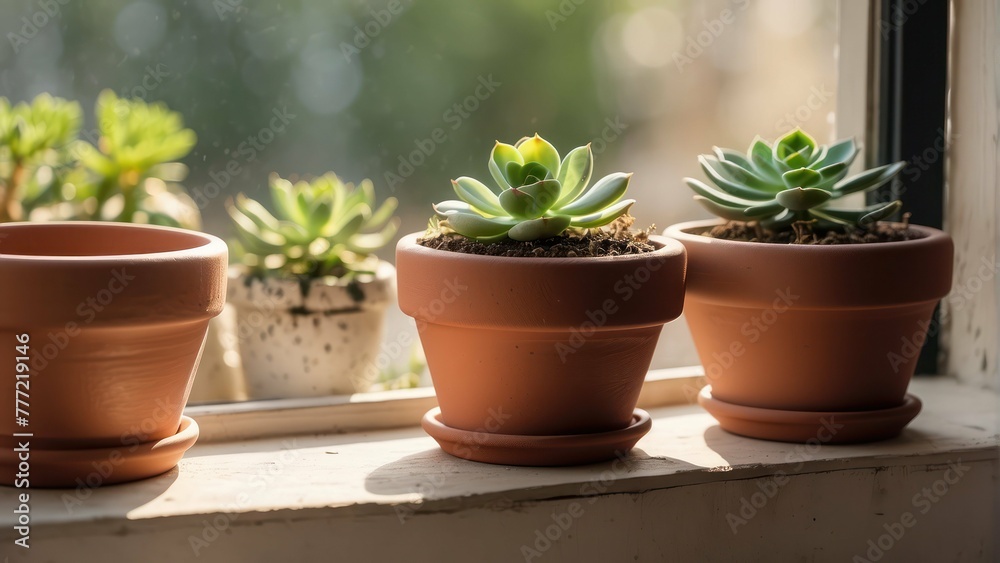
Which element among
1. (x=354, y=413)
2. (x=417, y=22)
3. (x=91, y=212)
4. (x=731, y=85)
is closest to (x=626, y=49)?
(x=731, y=85)

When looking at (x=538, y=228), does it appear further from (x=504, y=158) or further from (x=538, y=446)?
(x=538, y=446)

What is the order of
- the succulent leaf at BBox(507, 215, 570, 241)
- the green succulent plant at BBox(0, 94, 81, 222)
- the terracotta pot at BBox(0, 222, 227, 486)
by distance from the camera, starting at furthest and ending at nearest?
the green succulent plant at BBox(0, 94, 81, 222) < the succulent leaf at BBox(507, 215, 570, 241) < the terracotta pot at BBox(0, 222, 227, 486)

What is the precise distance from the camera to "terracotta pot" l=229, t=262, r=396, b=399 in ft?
4.39

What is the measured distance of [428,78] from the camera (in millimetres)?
1402

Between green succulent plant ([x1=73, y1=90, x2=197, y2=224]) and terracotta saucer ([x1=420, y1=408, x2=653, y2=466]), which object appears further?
green succulent plant ([x1=73, y1=90, x2=197, y2=224])

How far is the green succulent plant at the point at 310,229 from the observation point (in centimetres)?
135

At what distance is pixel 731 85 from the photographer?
1.57 meters

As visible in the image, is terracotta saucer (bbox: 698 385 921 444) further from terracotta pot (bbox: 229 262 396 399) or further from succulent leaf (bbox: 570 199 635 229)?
terracotta pot (bbox: 229 262 396 399)

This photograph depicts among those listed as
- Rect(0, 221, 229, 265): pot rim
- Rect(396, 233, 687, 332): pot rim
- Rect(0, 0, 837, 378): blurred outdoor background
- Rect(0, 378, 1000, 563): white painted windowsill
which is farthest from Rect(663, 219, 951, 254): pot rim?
Rect(0, 221, 229, 265): pot rim

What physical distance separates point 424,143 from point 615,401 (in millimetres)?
534

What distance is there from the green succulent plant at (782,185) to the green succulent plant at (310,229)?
0.46 meters

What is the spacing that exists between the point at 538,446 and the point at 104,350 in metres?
0.45

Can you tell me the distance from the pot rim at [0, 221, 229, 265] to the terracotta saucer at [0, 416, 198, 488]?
193 mm

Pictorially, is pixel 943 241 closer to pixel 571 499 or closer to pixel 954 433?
pixel 954 433
